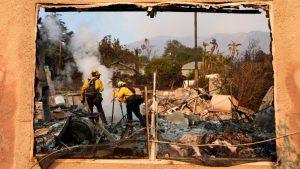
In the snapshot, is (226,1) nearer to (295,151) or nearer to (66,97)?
(295,151)

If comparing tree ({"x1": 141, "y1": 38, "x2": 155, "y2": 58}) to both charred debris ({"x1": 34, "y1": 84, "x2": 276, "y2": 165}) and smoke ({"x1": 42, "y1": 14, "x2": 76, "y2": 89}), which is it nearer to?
smoke ({"x1": 42, "y1": 14, "x2": 76, "y2": 89})

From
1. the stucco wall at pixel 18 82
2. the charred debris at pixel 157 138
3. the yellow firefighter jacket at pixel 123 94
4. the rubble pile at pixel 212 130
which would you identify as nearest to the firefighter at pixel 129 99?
the yellow firefighter jacket at pixel 123 94

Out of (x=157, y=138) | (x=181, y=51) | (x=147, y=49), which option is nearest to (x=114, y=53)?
(x=147, y=49)

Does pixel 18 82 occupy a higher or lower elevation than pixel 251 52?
lower

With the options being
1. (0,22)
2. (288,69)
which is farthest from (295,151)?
(0,22)

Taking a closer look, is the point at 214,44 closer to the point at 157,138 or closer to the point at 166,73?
the point at 166,73

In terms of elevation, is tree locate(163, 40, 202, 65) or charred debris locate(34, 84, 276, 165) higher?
tree locate(163, 40, 202, 65)

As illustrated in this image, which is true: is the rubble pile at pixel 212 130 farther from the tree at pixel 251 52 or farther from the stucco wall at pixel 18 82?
the tree at pixel 251 52

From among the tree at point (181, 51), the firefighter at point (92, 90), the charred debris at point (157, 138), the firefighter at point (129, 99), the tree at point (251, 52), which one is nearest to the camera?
the charred debris at point (157, 138)

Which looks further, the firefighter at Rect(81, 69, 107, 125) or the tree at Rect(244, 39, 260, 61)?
the tree at Rect(244, 39, 260, 61)

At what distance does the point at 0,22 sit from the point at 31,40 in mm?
423

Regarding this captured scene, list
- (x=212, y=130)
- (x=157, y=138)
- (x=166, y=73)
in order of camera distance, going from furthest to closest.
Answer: (x=166, y=73), (x=212, y=130), (x=157, y=138)

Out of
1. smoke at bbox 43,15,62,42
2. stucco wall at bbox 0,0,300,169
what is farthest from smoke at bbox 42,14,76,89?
stucco wall at bbox 0,0,300,169

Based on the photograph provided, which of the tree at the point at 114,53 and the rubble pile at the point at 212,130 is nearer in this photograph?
the rubble pile at the point at 212,130
